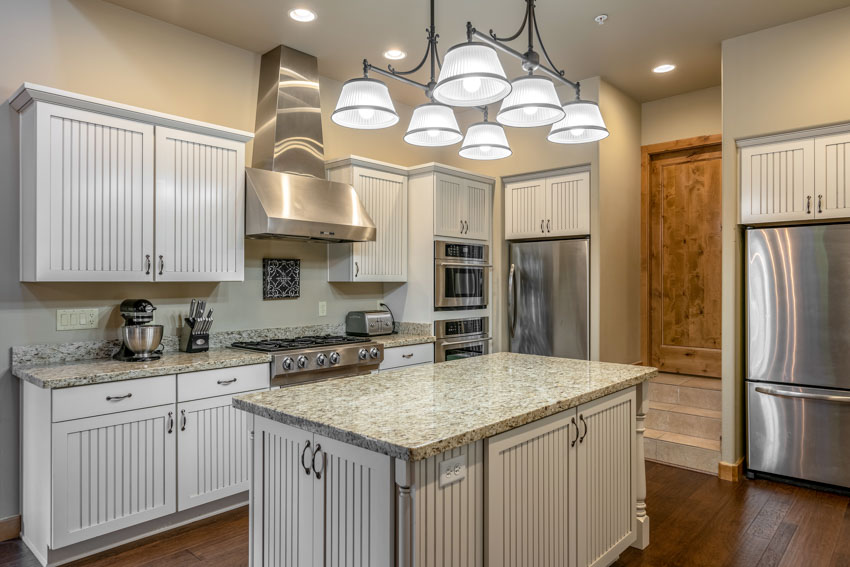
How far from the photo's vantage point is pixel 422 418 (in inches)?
67.9

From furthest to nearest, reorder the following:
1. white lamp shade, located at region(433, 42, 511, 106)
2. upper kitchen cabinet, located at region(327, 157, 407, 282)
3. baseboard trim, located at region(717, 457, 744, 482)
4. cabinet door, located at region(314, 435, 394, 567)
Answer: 1. upper kitchen cabinet, located at region(327, 157, 407, 282)
2. baseboard trim, located at region(717, 457, 744, 482)
3. white lamp shade, located at region(433, 42, 511, 106)
4. cabinet door, located at region(314, 435, 394, 567)

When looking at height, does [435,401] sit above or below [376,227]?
below

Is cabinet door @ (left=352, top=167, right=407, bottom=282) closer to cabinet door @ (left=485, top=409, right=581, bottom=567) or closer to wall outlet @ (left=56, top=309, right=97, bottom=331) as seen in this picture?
wall outlet @ (left=56, top=309, right=97, bottom=331)

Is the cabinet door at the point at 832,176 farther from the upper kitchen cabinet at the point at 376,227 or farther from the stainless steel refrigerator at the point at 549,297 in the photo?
the upper kitchen cabinet at the point at 376,227

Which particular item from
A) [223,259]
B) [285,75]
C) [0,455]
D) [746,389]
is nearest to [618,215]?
[746,389]

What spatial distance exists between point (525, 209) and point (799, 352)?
7.94ft

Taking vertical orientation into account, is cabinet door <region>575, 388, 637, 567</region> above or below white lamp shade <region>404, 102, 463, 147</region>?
below

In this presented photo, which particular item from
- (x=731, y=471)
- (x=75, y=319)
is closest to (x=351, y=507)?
(x=75, y=319)

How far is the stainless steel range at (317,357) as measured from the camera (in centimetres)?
332

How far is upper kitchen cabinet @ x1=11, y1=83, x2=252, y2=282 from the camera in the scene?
2.69 metres

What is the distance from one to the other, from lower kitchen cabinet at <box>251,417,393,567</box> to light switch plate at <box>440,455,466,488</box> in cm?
17

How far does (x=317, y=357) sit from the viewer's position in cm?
349

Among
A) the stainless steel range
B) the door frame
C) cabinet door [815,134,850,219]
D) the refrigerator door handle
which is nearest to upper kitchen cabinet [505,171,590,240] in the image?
the door frame

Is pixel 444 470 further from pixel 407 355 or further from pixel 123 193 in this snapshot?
pixel 407 355
